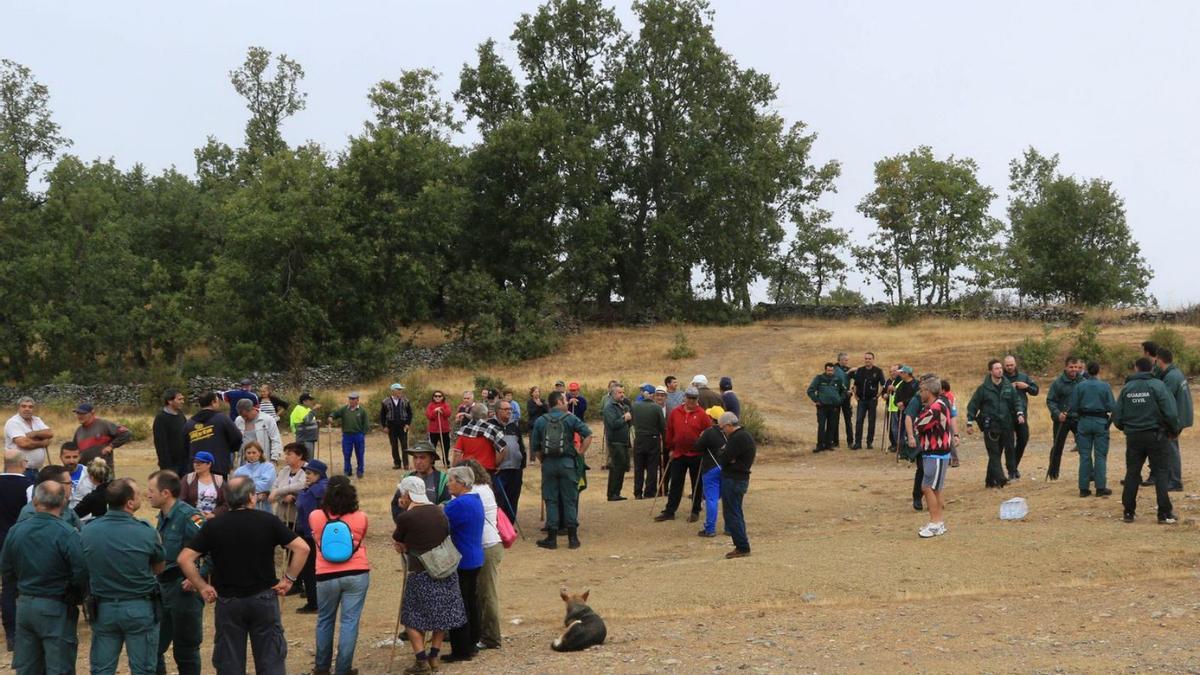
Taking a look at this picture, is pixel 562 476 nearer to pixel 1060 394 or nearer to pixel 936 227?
pixel 1060 394

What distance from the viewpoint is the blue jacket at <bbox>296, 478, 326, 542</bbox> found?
33.7 feet

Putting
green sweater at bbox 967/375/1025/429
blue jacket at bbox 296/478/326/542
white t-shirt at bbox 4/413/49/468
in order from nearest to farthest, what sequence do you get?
blue jacket at bbox 296/478/326/542
white t-shirt at bbox 4/413/49/468
green sweater at bbox 967/375/1025/429

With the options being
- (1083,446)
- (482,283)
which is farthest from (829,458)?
(482,283)

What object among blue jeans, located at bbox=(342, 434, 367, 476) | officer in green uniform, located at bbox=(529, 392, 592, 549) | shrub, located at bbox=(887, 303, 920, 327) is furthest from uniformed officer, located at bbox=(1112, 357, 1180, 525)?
shrub, located at bbox=(887, 303, 920, 327)

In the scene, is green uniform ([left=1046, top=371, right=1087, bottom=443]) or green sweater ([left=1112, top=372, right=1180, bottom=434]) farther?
green uniform ([left=1046, top=371, right=1087, bottom=443])

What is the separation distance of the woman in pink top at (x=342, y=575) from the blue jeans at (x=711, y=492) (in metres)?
6.27

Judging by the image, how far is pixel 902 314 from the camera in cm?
5097

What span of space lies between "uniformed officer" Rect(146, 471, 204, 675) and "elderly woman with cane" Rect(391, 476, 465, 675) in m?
1.47

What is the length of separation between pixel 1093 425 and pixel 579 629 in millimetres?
8001

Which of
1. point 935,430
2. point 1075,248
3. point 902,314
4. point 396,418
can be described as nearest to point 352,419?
point 396,418

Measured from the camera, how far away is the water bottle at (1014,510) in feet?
43.1

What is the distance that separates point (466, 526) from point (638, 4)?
4815 cm

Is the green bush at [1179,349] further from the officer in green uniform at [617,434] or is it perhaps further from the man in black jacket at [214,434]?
the man in black jacket at [214,434]

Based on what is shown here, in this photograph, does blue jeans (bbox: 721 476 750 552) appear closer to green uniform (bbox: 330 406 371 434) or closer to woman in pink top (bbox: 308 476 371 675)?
woman in pink top (bbox: 308 476 371 675)
